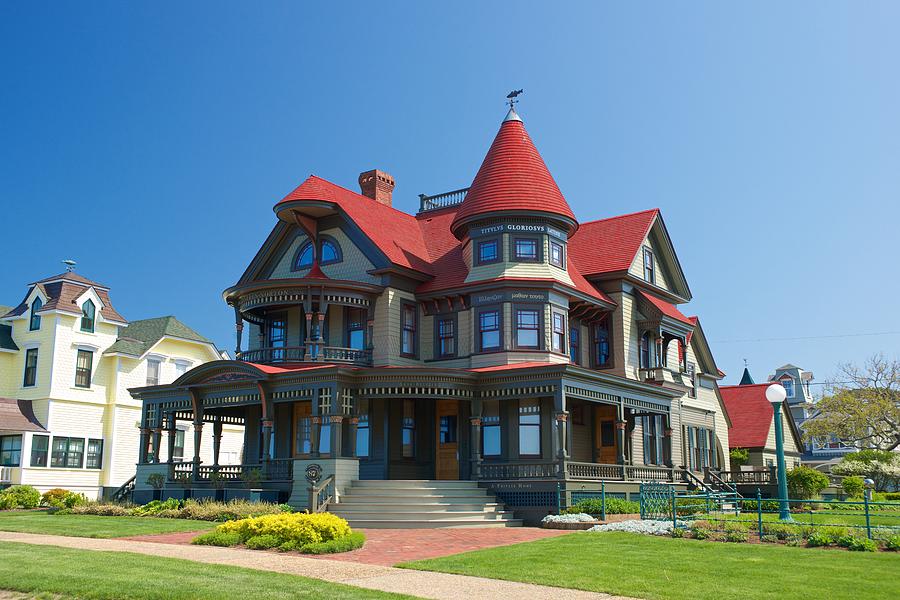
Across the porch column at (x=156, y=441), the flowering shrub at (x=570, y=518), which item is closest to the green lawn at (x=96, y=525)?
the porch column at (x=156, y=441)

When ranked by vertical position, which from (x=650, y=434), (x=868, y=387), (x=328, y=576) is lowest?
(x=328, y=576)

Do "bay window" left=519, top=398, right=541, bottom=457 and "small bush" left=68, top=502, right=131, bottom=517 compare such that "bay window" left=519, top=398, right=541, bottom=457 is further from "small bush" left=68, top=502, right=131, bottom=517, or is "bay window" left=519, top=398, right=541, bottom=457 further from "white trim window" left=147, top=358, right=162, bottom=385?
"white trim window" left=147, top=358, right=162, bottom=385

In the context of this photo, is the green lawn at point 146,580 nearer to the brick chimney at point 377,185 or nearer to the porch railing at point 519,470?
the porch railing at point 519,470

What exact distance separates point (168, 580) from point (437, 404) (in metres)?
19.4

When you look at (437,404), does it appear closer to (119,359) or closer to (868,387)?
(119,359)

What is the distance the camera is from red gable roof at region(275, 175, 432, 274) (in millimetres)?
35000

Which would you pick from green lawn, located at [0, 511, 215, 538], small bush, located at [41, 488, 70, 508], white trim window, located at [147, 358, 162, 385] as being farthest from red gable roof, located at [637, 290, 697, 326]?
white trim window, located at [147, 358, 162, 385]

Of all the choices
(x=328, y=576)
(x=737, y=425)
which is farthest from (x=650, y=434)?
(x=328, y=576)

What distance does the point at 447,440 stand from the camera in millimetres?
32750

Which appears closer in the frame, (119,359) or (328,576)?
(328,576)

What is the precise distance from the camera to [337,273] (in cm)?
3544

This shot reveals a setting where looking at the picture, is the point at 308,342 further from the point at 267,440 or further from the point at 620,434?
the point at 620,434

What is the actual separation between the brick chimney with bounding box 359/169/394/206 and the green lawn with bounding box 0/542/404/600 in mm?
27226

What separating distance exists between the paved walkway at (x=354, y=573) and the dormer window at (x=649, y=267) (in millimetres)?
24673
